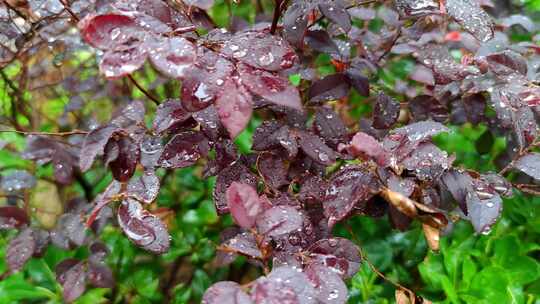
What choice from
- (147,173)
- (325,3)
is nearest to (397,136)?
(325,3)

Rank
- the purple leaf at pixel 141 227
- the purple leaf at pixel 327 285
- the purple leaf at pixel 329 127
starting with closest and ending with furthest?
1. the purple leaf at pixel 327 285
2. the purple leaf at pixel 141 227
3. the purple leaf at pixel 329 127

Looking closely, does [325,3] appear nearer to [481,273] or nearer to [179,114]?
[179,114]

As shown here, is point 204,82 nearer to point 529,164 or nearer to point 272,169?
point 272,169

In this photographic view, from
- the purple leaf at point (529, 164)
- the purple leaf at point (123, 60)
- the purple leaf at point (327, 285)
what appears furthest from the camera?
the purple leaf at point (529, 164)

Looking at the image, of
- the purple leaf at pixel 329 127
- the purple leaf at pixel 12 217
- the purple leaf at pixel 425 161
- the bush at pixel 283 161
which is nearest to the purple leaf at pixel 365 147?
the bush at pixel 283 161

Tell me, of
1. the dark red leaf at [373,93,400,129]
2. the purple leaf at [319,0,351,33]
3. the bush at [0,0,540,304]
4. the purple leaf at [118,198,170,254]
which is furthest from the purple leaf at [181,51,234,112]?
the dark red leaf at [373,93,400,129]

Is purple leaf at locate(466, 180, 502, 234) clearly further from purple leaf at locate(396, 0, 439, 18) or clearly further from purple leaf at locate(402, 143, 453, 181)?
purple leaf at locate(396, 0, 439, 18)

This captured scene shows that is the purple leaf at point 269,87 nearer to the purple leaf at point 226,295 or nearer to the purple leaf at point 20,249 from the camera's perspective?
the purple leaf at point 226,295
